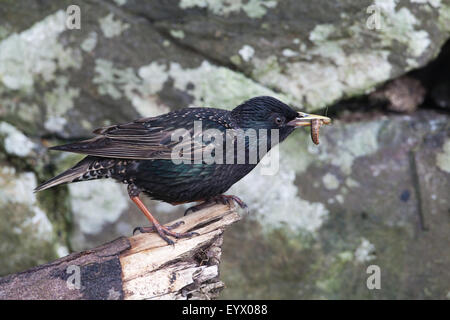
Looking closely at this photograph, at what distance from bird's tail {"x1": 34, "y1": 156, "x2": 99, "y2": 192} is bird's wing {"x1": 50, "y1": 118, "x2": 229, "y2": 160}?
17 cm

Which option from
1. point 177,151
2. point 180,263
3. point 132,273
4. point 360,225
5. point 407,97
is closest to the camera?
point 132,273

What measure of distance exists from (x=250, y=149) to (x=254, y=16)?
6.13 ft

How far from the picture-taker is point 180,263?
12.0 ft

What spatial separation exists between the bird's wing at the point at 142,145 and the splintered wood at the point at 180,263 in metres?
0.53

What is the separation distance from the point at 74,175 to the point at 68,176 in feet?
0.15

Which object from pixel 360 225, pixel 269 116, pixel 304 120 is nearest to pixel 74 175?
pixel 269 116

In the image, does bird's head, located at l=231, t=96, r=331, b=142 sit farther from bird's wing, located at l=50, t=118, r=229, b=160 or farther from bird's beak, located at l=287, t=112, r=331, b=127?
bird's wing, located at l=50, t=118, r=229, b=160

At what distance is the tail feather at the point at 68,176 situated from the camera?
402cm

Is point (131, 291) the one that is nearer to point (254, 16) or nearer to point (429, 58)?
point (254, 16)

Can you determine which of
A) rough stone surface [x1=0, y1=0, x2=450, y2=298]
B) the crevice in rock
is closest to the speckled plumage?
rough stone surface [x1=0, y1=0, x2=450, y2=298]

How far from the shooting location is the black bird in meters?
4.01

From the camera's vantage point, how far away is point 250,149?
163 inches

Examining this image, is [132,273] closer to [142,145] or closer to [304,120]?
[142,145]

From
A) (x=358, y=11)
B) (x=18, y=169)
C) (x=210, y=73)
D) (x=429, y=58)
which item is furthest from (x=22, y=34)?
(x=429, y=58)
